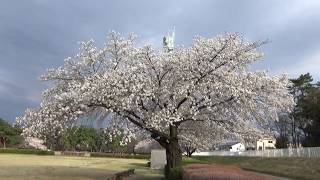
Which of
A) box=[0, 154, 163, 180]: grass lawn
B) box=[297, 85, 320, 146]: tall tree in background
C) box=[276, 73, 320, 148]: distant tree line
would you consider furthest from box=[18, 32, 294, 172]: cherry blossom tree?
box=[297, 85, 320, 146]: tall tree in background

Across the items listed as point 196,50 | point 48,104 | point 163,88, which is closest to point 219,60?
point 196,50

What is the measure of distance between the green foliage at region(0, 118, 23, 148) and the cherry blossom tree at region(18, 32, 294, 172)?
102m

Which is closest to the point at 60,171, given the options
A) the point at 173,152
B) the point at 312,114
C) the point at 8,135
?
the point at 173,152

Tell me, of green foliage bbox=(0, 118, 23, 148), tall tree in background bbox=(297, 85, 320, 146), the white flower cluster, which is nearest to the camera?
the white flower cluster

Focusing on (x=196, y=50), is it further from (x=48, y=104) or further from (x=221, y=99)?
(x=48, y=104)

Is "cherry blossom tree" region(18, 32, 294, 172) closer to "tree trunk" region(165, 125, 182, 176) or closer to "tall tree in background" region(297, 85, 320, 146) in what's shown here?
"tree trunk" region(165, 125, 182, 176)

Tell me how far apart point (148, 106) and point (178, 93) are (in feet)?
7.11

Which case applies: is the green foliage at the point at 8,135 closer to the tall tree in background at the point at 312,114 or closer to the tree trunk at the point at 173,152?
the tall tree in background at the point at 312,114

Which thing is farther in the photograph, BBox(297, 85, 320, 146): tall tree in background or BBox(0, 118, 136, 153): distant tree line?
BBox(0, 118, 136, 153): distant tree line

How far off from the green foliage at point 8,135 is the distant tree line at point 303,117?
2481 inches

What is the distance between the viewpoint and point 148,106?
85.8 feet

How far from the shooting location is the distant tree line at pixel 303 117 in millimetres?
76562

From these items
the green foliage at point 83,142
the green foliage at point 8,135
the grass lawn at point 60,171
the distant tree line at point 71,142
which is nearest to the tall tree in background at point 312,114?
the grass lawn at point 60,171

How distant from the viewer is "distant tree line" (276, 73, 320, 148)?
251ft
